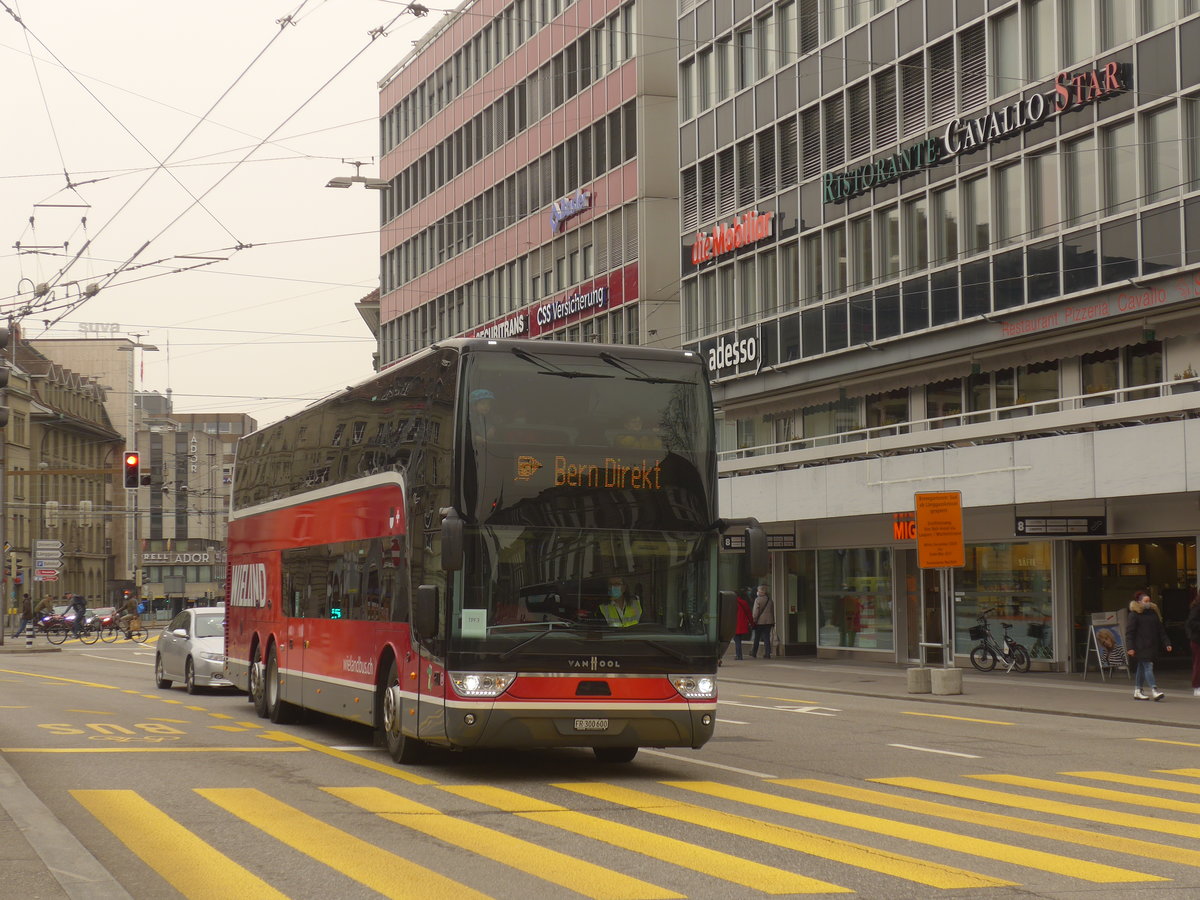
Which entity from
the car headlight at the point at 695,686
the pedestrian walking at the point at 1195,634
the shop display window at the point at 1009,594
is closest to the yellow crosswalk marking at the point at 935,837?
the car headlight at the point at 695,686

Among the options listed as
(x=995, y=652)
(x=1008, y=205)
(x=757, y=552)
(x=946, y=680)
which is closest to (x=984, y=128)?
(x=1008, y=205)

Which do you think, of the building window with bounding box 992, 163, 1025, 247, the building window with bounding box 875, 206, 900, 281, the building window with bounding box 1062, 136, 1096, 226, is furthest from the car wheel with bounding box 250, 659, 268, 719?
the building window with bounding box 875, 206, 900, 281

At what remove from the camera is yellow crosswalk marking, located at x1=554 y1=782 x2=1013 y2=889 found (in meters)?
9.21

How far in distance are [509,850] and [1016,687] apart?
20413mm

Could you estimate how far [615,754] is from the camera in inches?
631

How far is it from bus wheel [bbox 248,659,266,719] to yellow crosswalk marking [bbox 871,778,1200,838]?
9.87 m

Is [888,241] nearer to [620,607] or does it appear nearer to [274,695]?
[274,695]

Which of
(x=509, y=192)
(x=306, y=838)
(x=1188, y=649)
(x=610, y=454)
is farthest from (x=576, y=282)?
(x=306, y=838)

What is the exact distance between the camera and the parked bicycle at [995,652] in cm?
3306

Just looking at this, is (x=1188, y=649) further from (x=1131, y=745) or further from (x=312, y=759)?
(x=312, y=759)

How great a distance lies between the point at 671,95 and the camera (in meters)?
46.9

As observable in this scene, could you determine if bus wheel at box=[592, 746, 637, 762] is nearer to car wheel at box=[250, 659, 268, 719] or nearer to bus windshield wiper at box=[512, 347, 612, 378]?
bus windshield wiper at box=[512, 347, 612, 378]

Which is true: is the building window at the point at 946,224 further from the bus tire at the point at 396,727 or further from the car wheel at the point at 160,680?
the bus tire at the point at 396,727

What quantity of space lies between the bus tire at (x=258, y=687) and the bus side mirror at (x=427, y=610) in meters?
8.44
